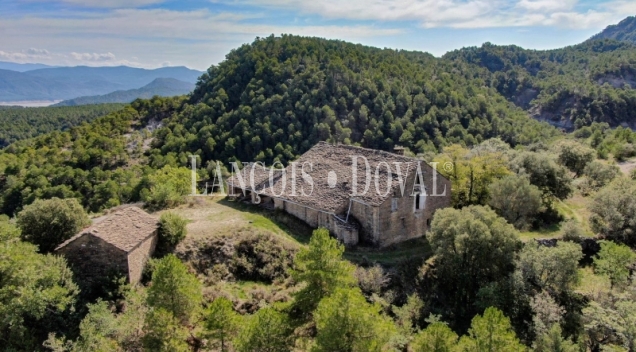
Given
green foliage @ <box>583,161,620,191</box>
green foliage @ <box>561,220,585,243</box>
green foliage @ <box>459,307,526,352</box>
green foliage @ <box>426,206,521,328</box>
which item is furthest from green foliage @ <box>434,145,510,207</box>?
green foliage @ <box>459,307,526,352</box>

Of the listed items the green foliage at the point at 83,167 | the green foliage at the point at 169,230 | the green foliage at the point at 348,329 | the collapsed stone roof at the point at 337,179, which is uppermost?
the collapsed stone roof at the point at 337,179

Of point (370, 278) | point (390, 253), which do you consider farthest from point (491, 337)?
point (390, 253)

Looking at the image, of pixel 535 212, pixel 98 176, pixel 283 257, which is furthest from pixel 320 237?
pixel 98 176

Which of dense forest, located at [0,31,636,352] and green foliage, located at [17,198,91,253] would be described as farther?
green foliage, located at [17,198,91,253]

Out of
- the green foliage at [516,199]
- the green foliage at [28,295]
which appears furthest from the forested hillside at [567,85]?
the green foliage at [28,295]

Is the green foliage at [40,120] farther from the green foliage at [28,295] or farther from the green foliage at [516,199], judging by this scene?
the green foliage at [516,199]

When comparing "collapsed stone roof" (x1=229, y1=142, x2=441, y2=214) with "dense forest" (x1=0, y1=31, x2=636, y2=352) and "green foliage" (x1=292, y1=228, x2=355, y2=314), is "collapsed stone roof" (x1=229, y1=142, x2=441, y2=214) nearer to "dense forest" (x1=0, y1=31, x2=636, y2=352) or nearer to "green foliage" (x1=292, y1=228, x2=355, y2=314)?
"dense forest" (x1=0, y1=31, x2=636, y2=352)

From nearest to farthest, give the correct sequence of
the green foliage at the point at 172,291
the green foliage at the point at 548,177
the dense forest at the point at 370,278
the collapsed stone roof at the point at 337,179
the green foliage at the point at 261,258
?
the dense forest at the point at 370,278
the green foliage at the point at 172,291
the green foliage at the point at 261,258
the collapsed stone roof at the point at 337,179
the green foliage at the point at 548,177

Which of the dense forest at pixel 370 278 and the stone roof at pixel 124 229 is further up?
the stone roof at pixel 124 229
